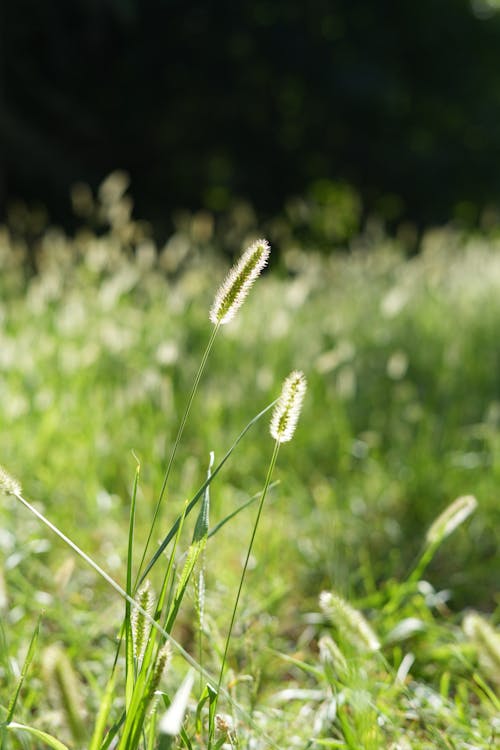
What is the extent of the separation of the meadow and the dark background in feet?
21.8

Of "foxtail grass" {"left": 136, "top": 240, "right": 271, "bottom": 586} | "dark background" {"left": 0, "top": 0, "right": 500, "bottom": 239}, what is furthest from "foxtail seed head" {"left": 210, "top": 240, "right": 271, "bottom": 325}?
"dark background" {"left": 0, "top": 0, "right": 500, "bottom": 239}

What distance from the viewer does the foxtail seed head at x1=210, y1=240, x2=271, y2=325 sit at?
38.9 inches

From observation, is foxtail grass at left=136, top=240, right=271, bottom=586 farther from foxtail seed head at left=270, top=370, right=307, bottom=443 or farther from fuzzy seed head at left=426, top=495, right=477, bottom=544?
fuzzy seed head at left=426, top=495, right=477, bottom=544

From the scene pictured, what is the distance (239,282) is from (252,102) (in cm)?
1259

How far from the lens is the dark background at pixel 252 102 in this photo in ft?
37.0

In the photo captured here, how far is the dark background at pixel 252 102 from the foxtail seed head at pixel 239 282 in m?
9.51

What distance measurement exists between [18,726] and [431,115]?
15.0 meters

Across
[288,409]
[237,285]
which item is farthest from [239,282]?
[288,409]

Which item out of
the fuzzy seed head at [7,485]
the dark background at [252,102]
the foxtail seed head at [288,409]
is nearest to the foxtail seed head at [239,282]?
A: the foxtail seed head at [288,409]

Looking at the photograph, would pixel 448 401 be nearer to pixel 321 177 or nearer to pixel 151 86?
pixel 151 86

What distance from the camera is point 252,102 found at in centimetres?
1295

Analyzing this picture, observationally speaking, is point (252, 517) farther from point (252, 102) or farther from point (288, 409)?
point (252, 102)

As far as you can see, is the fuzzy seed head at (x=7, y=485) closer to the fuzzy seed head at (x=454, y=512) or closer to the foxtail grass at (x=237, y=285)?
the foxtail grass at (x=237, y=285)

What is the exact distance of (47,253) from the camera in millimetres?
4668
